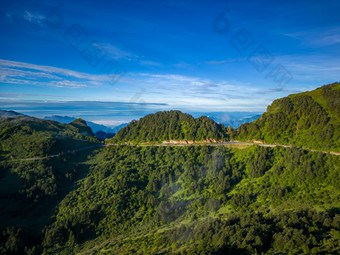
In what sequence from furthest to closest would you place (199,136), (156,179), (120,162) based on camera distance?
(199,136) < (120,162) < (156,179)

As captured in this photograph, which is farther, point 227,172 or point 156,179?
point 156,179

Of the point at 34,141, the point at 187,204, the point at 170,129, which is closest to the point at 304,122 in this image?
the point at 187,204

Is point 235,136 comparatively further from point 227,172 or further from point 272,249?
point 272,249

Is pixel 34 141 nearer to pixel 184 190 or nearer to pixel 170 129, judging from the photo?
pixel 170 129

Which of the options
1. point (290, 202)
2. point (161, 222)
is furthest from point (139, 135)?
point (290, 202)

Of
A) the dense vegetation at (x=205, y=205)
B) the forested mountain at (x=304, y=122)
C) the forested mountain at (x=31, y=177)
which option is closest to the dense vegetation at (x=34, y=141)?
the forested mountain at (x=31, y=177)

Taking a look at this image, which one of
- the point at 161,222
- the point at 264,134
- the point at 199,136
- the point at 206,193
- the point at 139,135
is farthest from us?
the point at 139,135
